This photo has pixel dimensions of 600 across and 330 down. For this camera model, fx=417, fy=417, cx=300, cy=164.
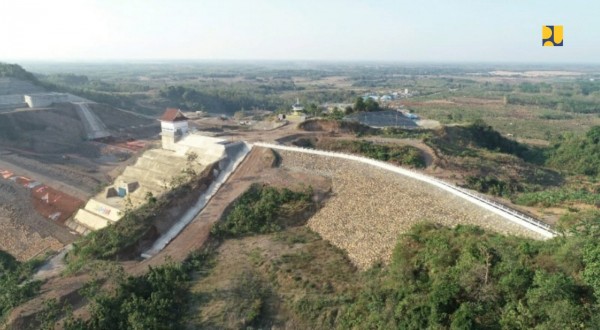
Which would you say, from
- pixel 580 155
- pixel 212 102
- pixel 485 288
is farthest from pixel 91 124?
pixel 580 155

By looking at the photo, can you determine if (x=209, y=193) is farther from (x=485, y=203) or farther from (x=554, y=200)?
(x=554, y=200)

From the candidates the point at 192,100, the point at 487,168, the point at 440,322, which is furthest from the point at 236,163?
the point at 192,100

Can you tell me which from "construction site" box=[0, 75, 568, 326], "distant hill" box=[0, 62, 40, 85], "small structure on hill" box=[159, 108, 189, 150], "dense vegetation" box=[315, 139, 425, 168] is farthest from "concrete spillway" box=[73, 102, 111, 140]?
"dense vegetation" box=[315, 139, 425, 168]

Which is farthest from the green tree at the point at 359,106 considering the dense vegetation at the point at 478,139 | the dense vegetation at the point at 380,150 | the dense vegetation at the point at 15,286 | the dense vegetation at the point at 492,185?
the dense vegetation at the point at 15,286

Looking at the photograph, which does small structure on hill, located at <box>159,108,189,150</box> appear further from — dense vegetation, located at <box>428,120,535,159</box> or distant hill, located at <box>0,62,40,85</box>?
distant hill, located at <box>0,62,40,85</box>

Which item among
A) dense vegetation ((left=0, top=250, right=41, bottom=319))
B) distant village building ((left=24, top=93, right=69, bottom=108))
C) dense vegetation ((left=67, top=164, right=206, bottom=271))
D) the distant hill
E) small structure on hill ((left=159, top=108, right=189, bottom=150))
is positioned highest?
the distant hill

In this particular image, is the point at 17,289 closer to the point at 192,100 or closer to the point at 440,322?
the point at 440,322
